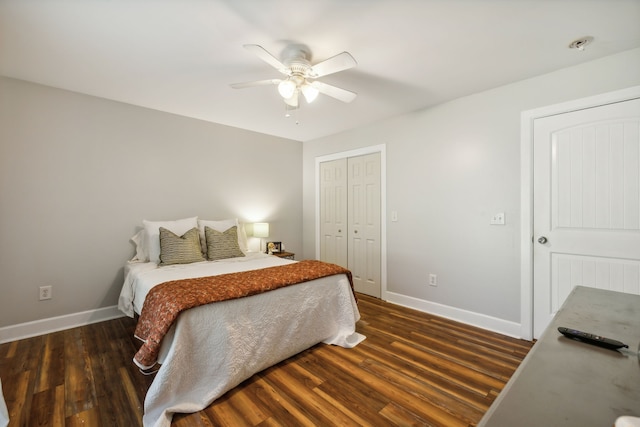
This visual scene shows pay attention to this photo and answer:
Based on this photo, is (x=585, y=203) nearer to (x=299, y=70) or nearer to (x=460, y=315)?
(x=460, y=315)

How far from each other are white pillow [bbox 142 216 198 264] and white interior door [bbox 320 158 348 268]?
1.99 meters

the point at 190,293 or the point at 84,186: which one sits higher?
the point at 84,186

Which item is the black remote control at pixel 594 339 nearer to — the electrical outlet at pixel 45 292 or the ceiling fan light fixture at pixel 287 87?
the ceiling fan light fixture at pixel 287 87

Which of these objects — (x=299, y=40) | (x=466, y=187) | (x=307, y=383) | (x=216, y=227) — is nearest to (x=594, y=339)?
(x=307, y=383)

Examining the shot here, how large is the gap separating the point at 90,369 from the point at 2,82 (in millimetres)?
2613

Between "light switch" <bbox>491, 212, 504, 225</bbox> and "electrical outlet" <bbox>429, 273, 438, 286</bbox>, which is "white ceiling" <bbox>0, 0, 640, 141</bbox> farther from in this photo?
"electrical outlet" <bbox>429, 273, 438, 286</bbox>

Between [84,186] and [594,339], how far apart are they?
3855 mm

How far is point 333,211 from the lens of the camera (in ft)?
14.3

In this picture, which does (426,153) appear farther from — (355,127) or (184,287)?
(184,287)

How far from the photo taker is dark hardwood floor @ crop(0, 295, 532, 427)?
5.23 feet

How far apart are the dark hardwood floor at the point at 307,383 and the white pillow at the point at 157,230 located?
0.78 meters

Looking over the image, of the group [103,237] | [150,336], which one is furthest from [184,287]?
[103,237]

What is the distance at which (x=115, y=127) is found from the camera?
3.02 m

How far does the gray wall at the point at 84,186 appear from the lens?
2.53 meters
